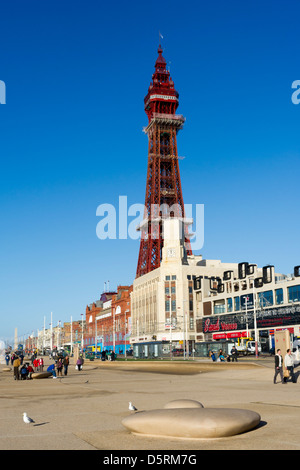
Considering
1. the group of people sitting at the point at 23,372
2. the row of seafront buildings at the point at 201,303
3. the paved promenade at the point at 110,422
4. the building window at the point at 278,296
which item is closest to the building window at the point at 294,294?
the row of seafront buildings at the point at 201,303

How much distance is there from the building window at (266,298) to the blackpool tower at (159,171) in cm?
4109

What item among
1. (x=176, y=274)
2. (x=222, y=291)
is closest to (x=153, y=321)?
(x=176, y=274)

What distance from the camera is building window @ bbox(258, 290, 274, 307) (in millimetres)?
92188

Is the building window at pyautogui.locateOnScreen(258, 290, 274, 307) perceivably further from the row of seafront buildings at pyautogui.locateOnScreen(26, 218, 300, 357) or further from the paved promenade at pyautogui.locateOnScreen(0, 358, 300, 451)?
the paved promenade at pyautogui.locateOnScreen(0, 358, 300, 451)

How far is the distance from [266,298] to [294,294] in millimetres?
8602

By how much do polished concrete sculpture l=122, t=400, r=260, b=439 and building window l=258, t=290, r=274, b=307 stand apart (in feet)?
276

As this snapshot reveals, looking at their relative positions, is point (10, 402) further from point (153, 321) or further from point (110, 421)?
point (153, 321)

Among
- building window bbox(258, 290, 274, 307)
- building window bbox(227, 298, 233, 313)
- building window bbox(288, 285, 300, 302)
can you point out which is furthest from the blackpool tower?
building window bbox(288, 285, 300, 302)

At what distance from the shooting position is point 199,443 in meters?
9.25

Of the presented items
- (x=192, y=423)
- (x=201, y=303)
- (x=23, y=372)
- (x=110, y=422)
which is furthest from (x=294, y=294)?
(x=192, y=423)

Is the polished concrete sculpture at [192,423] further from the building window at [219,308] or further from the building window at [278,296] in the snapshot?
the building window at [219,308]

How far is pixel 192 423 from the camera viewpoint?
954 cm

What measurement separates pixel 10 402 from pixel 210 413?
11.6 meters

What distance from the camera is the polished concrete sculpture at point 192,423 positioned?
9484mm
